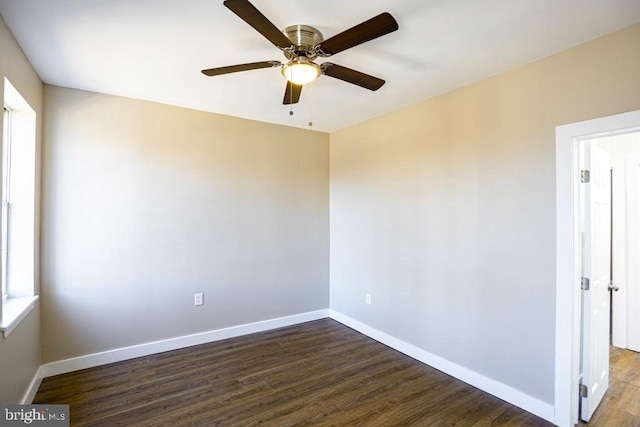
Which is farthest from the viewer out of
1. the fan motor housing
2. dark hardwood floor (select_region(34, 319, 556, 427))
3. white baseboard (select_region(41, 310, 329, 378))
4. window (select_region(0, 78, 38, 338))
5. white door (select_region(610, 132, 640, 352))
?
white door (select_region(610, 132, 640, 352))

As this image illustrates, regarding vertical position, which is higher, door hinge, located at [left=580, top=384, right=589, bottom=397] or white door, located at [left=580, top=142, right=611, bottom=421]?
white door, located at [left=580, top=142, right=611, bottom=421]

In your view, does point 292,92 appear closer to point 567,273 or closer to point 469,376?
point 567,273

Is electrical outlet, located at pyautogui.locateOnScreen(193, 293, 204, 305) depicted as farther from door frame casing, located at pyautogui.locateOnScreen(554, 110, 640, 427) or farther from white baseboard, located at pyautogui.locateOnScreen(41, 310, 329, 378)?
door frame casing, located at pyautogui.locateOnScreen(554, 110, 640, 427)

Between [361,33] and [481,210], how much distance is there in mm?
1752

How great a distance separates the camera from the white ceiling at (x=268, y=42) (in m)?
1.70

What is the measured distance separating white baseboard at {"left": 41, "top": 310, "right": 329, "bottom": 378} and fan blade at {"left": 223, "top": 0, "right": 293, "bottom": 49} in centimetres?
303

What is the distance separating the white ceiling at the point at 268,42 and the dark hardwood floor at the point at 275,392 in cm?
254

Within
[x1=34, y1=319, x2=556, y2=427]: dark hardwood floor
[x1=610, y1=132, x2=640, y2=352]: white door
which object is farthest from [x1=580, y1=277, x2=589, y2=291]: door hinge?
[x1=610, y1=132, x2=640, y2=352]: white door

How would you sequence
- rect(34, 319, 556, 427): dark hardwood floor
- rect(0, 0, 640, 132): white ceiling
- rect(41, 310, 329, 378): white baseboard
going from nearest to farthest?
rect(0, 0, 640, 132): white ceiling → rect(34, 319, 556, 427): dark hardwood floor → rect(41, 310, 329, 378): white baseboard

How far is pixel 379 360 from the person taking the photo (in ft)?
10.0

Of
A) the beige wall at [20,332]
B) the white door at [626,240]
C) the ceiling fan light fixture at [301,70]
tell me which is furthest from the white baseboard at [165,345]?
the white door at [626,240]

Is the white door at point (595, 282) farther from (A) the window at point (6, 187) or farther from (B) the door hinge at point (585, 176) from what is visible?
(A) the window at point (6, 187)

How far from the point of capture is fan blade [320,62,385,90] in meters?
1.87

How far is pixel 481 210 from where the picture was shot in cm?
257
